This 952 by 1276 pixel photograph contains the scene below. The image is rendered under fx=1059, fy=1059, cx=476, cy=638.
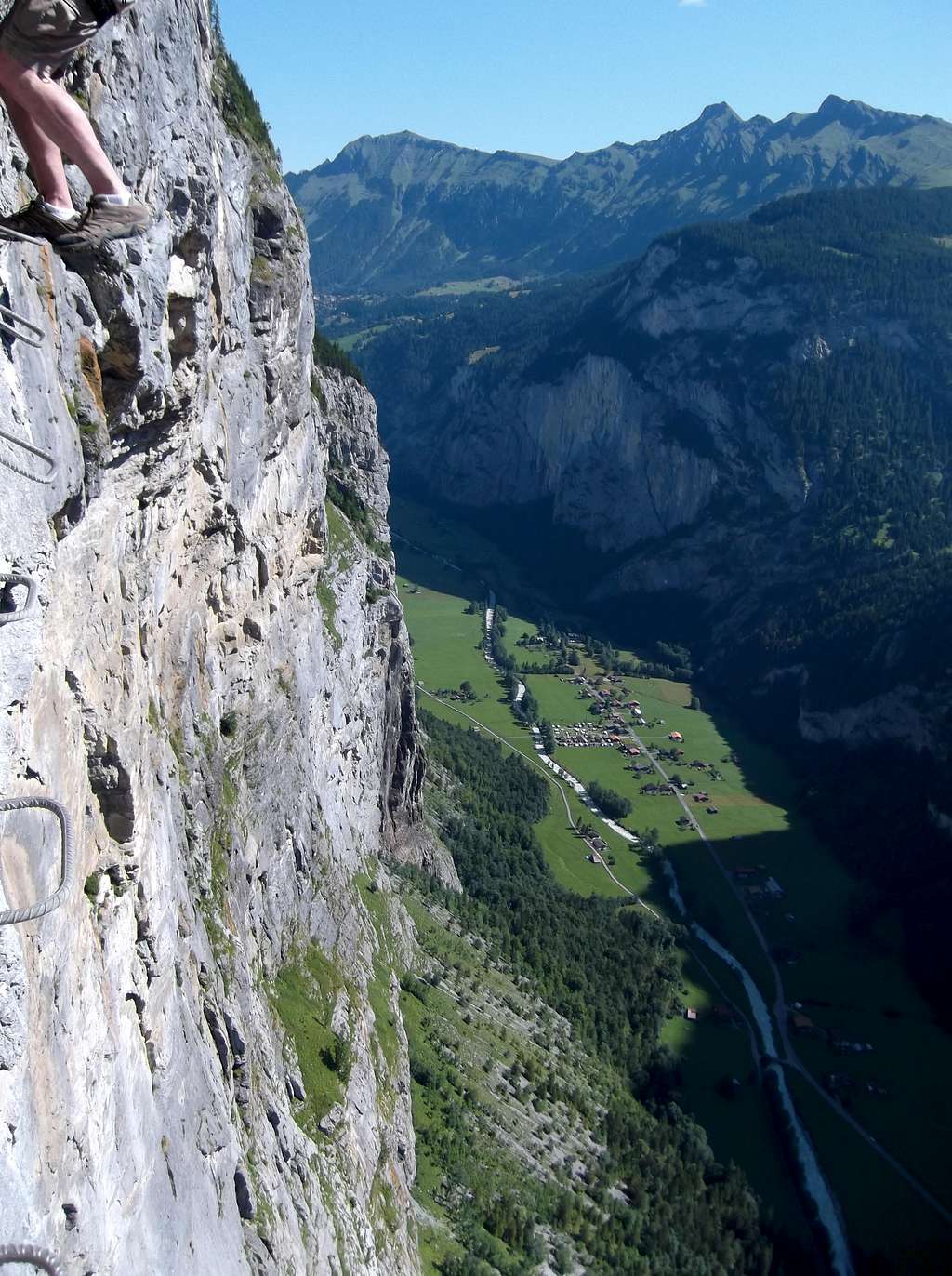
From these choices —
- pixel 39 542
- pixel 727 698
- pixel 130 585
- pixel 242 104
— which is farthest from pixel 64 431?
pixel 727 698

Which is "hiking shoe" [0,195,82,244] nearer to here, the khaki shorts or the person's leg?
the person's leg

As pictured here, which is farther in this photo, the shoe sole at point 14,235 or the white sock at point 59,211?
the white sock at point 59,211

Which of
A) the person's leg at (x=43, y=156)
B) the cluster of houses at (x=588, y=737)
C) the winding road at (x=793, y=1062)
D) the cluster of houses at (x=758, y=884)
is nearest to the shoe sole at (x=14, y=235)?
the person's leg at (x=43, y=156)

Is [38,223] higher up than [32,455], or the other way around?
[38,223]

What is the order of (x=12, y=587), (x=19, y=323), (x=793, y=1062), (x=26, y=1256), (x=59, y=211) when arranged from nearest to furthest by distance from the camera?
(x=26, y=1256)
(x=59, y=211)
(x=12, y=587)
(x=19, y=323)
(x=793, y=1062)

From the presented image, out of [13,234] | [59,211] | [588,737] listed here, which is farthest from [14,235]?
[588,737]

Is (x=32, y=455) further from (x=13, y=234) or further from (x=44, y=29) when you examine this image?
(x=44, y=29)

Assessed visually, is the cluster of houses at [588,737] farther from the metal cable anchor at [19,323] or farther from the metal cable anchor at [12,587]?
the metal cable anchor at [19,323]
